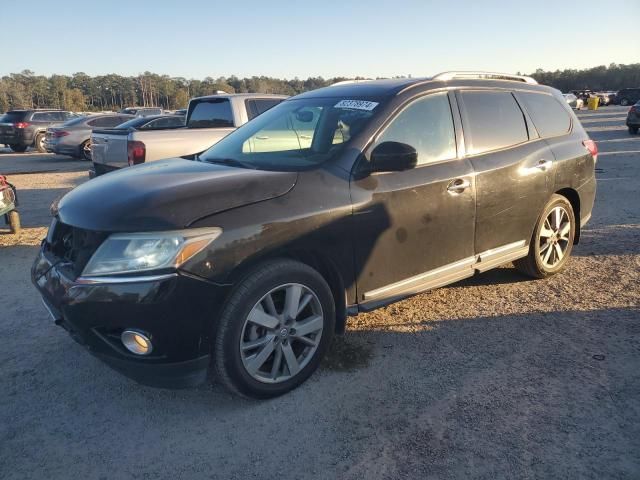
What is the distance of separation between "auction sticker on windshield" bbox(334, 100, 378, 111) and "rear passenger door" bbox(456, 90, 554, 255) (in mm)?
806

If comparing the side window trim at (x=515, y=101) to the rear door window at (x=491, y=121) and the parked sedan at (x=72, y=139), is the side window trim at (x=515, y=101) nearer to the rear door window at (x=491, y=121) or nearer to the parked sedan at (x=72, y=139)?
the rear door window at (x=491, y=121)

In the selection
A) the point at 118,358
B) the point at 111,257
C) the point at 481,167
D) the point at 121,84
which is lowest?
the point at 118,358

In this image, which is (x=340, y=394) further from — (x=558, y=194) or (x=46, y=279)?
(x=558, y=194)

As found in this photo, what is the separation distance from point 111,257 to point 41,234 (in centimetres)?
497

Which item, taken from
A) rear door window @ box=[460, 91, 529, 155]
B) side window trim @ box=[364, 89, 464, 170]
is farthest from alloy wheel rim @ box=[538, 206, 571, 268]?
side window trim @ box=[364, 89, 464, 170]

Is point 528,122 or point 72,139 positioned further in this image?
point 72,139

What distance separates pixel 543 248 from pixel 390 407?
2568 millimetres

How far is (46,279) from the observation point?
285cm

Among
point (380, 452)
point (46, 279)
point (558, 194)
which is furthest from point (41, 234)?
point (558, 194)

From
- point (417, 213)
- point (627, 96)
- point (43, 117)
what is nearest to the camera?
point (417, 213)

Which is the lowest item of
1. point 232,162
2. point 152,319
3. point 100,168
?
point 152,319

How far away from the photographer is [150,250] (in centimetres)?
246

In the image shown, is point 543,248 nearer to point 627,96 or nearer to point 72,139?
point 72,139

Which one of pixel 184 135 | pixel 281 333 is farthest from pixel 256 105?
pixel 281 333
